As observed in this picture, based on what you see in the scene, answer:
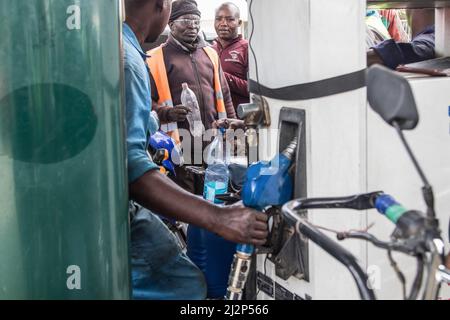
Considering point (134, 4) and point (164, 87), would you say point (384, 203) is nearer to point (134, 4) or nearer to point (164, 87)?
point (134, 4)

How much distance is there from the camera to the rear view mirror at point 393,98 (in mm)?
1319

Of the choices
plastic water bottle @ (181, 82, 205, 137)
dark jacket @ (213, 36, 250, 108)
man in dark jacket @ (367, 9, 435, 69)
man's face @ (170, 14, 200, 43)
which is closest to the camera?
man in dark jacket @ (367, 9, 435, 69)

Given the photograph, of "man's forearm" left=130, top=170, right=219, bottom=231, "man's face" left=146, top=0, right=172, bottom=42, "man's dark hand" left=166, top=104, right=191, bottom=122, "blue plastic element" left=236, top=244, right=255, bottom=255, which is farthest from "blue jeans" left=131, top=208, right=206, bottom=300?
"man's dark hand" left=166, top=104, right=191, bottom=122

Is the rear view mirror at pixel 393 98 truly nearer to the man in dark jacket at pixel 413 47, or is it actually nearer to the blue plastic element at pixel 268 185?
the blue plastic element at pixel 268 185

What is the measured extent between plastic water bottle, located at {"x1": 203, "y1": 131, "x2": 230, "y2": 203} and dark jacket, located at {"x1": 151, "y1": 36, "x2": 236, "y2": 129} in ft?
2.42

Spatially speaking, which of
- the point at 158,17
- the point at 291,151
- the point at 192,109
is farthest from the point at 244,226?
the point at 192,109

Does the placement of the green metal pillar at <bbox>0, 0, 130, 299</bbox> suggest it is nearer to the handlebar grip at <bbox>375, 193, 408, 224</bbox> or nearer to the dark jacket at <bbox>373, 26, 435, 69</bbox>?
the handlebar grip at <bbox>375, 193, 408, 224</bbox>

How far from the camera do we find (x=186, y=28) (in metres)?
5.61

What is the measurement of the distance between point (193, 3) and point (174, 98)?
3.25ft

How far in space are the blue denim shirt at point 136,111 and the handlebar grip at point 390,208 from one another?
0.95 meters

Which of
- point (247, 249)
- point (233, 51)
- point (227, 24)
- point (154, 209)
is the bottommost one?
point (247, 249)

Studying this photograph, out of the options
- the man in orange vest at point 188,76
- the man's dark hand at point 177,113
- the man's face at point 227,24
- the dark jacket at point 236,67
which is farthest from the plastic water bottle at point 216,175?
the man's face at point 227,24

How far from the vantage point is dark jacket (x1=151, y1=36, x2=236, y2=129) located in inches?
215

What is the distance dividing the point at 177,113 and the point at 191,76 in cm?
58
